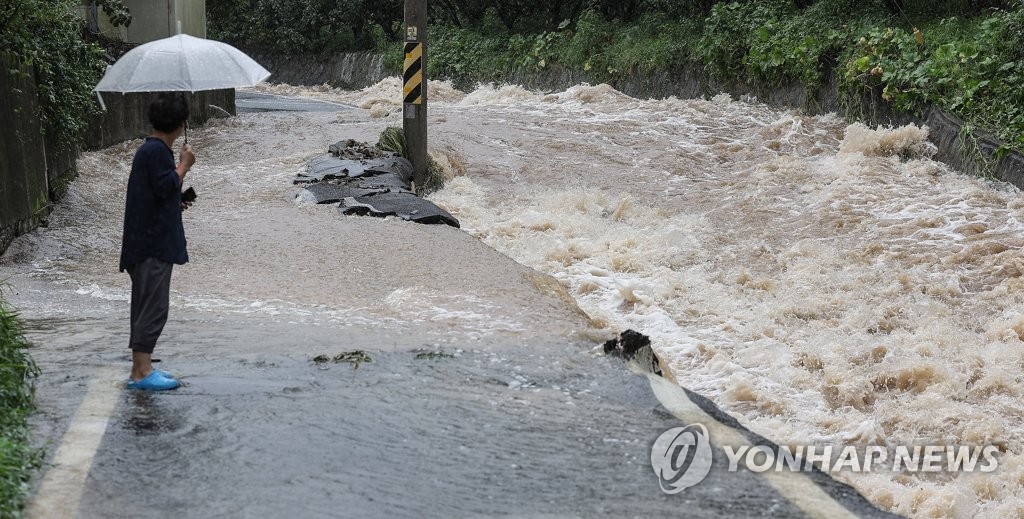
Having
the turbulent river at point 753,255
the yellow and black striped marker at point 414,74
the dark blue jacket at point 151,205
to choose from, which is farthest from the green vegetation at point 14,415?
the yellow and black striped marker at point 414,74

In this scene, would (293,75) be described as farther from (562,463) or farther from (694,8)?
(562,463)

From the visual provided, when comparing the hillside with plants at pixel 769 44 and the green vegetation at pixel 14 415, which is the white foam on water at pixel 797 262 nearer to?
the hillside with plants at pixel 769 44

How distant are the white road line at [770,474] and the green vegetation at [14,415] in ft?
9.07

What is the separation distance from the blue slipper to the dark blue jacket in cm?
55

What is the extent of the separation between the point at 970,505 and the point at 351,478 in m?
3.16

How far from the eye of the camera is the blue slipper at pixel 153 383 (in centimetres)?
502

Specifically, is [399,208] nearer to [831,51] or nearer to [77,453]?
[77,453]

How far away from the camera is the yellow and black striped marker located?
13164 millimetres

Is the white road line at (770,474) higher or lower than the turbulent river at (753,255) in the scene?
higher

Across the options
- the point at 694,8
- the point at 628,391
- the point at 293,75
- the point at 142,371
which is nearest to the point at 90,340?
the point at 142,371

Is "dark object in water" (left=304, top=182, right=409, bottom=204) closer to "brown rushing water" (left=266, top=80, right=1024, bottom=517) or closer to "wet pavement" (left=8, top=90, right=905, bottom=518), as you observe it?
"brown rushing water" (left=266, top=80, right=1024, bottom=517)

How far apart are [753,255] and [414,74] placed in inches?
198

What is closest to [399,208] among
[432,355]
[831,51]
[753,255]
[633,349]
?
[753,255]

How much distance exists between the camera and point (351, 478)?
4.07m
